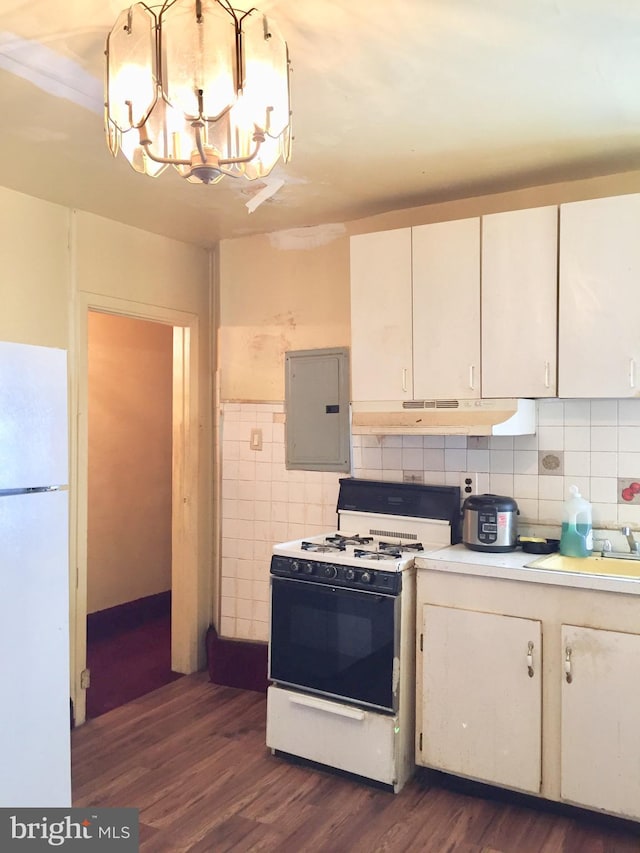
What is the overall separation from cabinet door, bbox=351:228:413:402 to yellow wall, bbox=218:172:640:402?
37cm

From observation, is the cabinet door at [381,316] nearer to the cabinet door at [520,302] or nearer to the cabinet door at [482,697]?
the cabinet door at [520,302]

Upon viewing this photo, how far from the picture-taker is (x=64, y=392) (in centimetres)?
237

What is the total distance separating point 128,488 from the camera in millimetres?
4996

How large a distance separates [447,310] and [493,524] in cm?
93

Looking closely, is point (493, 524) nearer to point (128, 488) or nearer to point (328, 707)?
point (328, 707)

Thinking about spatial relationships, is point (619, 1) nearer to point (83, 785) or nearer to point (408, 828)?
point (408, 828)

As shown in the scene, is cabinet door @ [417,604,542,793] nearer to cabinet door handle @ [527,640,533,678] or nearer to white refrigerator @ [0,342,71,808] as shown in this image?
cabinet door handle @ [527,640,533,678]

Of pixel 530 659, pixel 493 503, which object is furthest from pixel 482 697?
pixel 493 503

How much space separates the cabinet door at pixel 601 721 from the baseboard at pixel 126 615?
3.21 meters

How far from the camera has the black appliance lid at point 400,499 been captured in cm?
322

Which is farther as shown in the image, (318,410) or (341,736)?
(318,410)

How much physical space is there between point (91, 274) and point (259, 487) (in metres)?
1.41

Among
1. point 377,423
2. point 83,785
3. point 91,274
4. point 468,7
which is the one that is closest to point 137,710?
point 83,785

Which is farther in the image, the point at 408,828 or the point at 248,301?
the point at 248,301
